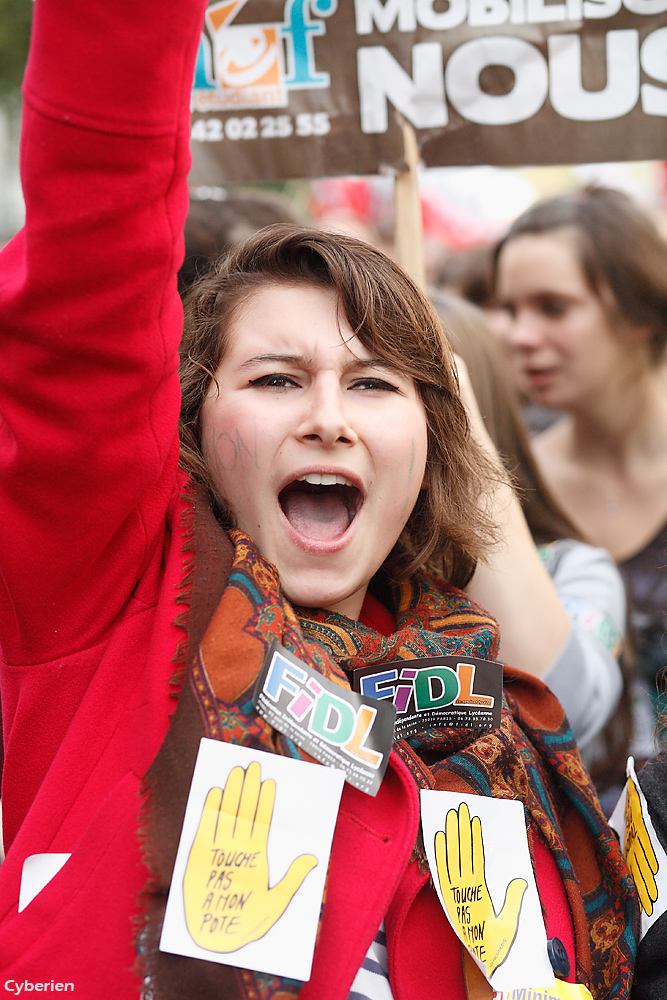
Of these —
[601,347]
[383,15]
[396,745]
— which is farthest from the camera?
[601,347]

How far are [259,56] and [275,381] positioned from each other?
99 centimetres

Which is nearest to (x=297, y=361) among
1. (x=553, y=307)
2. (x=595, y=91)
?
(x=595, y=91)

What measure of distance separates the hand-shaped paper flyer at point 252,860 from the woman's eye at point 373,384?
49 centimetres

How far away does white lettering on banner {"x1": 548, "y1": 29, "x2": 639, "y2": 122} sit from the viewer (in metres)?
1.77

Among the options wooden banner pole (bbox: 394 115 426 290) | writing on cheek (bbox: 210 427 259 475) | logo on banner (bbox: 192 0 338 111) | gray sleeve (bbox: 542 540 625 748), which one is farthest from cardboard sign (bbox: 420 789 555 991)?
logo on banner (bbox: 192 0 338 111)

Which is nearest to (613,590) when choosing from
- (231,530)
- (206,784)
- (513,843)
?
(513,843)

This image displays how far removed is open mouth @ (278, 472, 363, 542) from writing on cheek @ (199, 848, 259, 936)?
43 centimetres

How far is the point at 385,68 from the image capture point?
5.92 ft

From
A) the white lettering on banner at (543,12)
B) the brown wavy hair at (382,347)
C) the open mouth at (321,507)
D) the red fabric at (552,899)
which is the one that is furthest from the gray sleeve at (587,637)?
the white lettering on banner at (543,12)

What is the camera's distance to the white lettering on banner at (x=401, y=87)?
180 centimetres

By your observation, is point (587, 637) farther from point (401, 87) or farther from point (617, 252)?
point (617, 252)

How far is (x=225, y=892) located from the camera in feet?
2.94

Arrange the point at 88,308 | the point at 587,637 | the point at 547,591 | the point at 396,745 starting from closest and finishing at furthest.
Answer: the point at 88,308, the point at 396,745, the point at 547,591, the point at 587,637

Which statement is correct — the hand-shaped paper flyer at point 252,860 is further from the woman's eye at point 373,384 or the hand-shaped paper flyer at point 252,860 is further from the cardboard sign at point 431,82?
the cardboard sign at point 431,82
